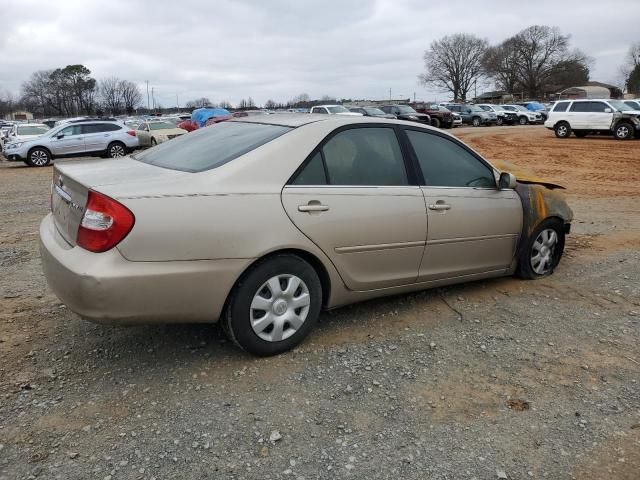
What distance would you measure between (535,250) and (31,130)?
69.0ft

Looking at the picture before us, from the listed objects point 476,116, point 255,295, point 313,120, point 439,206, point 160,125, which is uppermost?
point 476,116

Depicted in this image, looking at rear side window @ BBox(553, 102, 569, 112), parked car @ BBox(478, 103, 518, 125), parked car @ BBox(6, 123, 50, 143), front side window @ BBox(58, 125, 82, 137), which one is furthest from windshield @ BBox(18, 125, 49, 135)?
parked car @ BBox(478, 103, 518, 125)

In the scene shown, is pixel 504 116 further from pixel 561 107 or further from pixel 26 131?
pixel 26 131

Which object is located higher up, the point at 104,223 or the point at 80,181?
the point at 80,181

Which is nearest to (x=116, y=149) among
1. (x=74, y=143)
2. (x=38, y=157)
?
(x=74, y=143)

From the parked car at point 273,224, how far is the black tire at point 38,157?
648 inches

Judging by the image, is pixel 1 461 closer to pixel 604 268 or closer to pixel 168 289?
pixel 168 289

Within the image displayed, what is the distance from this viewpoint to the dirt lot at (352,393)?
254 cm

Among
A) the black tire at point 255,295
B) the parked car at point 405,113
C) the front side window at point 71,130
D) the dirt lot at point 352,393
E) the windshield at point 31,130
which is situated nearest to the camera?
the dirt lot at point 352,393

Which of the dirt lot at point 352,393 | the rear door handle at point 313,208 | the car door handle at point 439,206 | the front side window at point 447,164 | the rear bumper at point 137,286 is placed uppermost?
the front side window at point 447,164

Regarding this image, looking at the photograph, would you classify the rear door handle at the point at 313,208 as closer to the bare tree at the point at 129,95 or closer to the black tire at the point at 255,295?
the black tire at the point at 255,295

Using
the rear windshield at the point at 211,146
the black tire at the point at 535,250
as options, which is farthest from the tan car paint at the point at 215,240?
the black tire at the point at 535,250

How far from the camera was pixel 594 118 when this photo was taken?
74.5ft

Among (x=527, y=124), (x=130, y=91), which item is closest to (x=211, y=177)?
(x=527, y=124)
